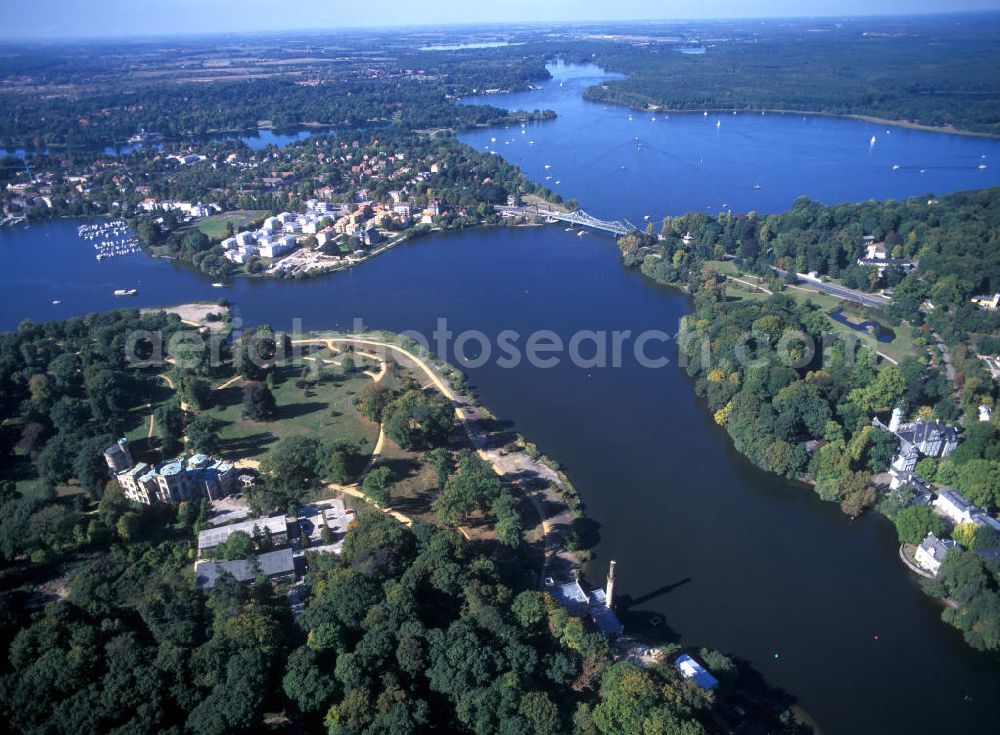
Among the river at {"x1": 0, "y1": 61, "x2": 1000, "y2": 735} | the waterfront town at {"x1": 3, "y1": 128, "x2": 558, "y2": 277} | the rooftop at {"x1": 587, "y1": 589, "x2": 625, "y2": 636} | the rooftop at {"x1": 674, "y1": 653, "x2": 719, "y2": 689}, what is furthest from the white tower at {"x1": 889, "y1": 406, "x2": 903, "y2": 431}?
the waterfront town at {"x1": 3, "y1": 128, "x2": 558, "y2": 277}

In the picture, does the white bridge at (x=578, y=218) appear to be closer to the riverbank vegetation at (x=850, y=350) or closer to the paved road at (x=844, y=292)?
the riverbank vegetation at (x=850, y=350)

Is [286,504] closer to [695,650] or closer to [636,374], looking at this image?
[695,650]

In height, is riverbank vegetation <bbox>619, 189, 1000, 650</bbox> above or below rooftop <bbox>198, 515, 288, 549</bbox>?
below

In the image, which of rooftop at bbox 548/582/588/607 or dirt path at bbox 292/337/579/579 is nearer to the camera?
rooftop at bbox 548/582/588/607

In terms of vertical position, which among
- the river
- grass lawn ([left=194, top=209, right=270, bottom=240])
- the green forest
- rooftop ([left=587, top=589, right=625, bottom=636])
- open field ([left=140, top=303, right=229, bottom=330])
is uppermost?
the green forest

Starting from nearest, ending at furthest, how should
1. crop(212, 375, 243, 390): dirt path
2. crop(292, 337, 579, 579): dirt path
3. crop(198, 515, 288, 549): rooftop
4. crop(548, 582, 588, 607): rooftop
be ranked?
crop(548, 582, 588, 607): rooftop, crop(198, 515, 288, 549): rooftop, crop(292, 337, 579, 579): dirt path, crop(212, 375, 243, 390): dirt path

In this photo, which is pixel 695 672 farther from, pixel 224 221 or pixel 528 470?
pixel 224 221

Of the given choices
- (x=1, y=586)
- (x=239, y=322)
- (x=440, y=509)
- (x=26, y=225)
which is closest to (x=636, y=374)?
(x=440, y=509)

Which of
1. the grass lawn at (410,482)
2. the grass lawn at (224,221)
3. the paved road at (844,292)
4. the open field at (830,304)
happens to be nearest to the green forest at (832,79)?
the paved road at (844,292)

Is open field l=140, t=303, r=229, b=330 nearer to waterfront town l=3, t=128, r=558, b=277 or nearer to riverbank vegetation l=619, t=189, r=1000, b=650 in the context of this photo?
waterfront town l=3, t=128, r=558, b=277
